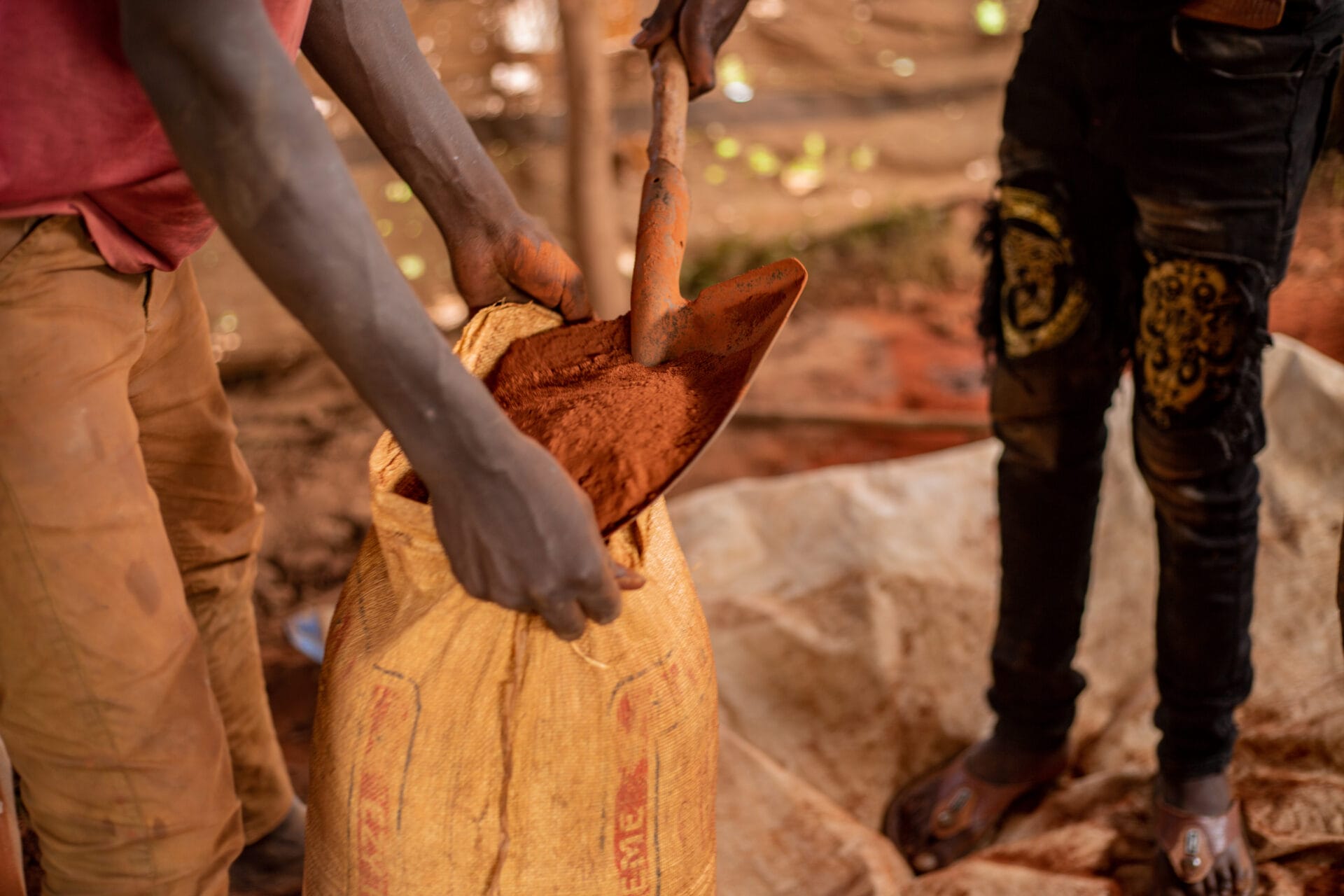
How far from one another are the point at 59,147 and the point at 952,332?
3844mm

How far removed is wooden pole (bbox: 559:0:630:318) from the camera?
3521 mm

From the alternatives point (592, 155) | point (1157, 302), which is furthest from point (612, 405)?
point (592, 155)

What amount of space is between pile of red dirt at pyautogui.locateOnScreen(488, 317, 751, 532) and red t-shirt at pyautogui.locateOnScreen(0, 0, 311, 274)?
0.42 metres

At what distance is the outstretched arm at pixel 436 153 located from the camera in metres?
1.27

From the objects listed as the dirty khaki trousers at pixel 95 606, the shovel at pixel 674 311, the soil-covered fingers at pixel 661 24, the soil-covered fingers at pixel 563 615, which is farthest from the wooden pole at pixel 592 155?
the soil-covered fingers at pixel 563 615

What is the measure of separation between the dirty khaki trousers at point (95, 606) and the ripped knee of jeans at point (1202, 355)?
131 cm

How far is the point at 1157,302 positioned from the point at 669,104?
750 millimetres

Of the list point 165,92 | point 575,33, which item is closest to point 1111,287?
point 165,92

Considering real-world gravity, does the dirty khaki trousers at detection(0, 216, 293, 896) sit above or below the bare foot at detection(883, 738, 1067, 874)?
above

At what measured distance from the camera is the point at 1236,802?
1694mm

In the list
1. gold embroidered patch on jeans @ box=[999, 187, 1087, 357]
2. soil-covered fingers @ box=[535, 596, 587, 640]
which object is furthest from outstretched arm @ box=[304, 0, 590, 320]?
gold embroidered patch on jeans @ box=[999, 187, 1087, 357]

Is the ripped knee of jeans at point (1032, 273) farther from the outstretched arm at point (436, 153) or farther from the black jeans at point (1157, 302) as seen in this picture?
the outstretched arm at point (436, 153)

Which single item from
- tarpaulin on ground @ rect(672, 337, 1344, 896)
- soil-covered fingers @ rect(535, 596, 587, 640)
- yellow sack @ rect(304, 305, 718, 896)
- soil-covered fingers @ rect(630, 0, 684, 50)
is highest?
soil-covered fingers @ rect(630, 0, 684, 50)

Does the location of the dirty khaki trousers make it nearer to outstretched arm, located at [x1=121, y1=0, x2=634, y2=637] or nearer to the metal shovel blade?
outstretched arm, located at [x1=121, y1=0, x2=634, y2=637]
